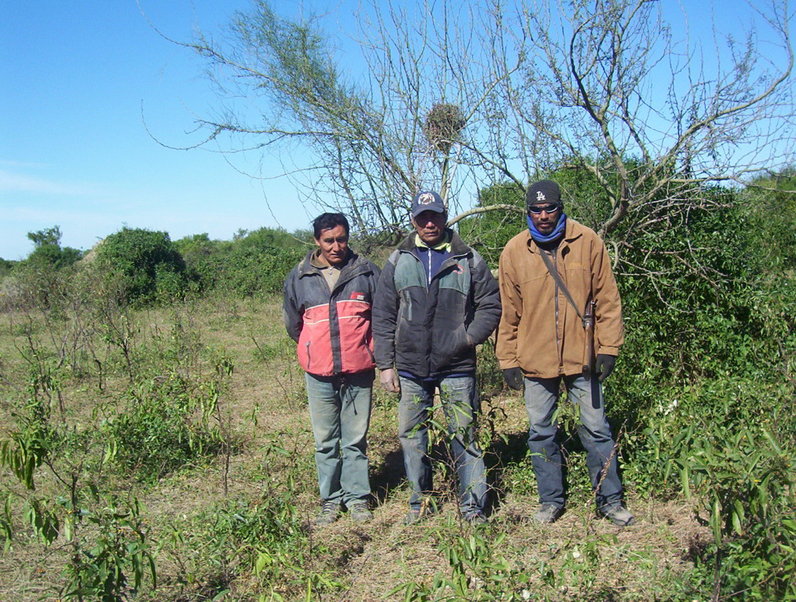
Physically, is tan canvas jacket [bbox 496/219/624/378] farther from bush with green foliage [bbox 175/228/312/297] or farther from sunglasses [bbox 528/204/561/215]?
bush with green foliage [bbox 175/228/312/297]

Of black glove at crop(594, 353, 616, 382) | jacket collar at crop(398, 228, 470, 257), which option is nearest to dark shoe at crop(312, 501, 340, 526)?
jacket collar at crop(398, 228, 470, 257)

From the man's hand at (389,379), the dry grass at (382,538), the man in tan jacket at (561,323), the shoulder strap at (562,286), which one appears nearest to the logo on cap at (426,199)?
the man in tan jacket at (561,323)

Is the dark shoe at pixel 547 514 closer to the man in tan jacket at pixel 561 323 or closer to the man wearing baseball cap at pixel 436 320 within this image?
the man in tan jacket at pixel 561 323

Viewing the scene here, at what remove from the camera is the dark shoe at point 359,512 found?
3857 millimetres

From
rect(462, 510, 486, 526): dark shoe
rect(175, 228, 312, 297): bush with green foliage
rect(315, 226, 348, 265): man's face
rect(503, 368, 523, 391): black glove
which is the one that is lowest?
rect(462, 510, 486, 526): dark shoe

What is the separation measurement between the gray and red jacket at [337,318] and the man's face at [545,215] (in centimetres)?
99

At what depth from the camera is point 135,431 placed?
190 inches

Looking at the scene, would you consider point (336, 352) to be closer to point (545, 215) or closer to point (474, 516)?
point (474, 516)

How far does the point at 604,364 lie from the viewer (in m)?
3.39

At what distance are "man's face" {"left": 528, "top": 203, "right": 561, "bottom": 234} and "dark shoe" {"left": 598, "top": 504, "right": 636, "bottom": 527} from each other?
58.6 inches

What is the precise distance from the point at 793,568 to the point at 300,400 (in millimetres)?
5002

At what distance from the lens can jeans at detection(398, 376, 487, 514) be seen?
3.59 m

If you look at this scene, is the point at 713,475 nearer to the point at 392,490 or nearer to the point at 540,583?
the point at 540,583

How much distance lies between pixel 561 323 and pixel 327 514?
1.73m
